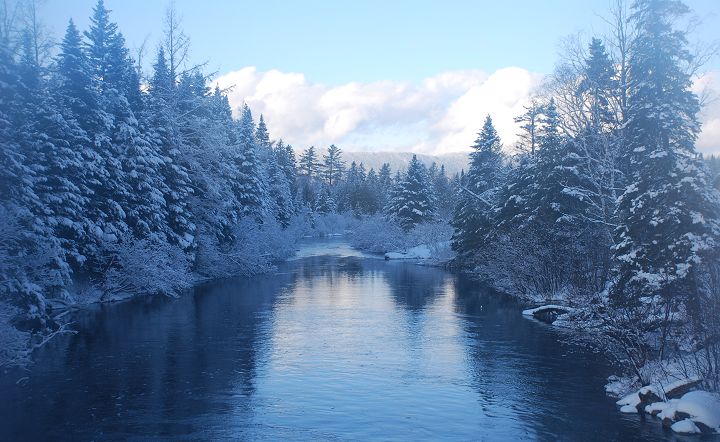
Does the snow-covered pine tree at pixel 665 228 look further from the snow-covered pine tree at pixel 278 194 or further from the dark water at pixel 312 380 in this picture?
the snow-covered pine tree at pixel 278 194

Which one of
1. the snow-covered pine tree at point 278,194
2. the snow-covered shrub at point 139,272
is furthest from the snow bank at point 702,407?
the snow-covered pine tree at point 278,194

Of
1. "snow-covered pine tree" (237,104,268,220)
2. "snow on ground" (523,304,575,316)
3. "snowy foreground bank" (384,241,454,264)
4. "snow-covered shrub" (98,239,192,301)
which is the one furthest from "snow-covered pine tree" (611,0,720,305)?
"snow-covered pine tree" (237,104,268,220)

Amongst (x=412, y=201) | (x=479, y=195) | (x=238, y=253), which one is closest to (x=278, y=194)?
(x=412, y=201)

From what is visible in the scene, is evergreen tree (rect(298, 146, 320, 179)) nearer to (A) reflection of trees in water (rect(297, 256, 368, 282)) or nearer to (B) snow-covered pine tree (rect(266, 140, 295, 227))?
(B) snow-covered pine tree (rect(266, 140, 295, 227))

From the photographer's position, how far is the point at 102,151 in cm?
3000

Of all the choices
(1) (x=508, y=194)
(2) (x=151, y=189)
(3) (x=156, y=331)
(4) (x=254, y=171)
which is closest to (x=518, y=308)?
(1) (x=508, y=194)

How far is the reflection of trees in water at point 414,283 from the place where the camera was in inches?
1249

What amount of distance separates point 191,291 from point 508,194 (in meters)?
20.9

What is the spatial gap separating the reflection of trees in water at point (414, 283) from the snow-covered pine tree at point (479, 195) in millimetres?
3152

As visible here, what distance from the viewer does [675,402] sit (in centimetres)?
1237

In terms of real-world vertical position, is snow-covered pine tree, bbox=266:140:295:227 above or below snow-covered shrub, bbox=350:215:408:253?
above

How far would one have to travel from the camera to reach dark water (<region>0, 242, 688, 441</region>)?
483 inches

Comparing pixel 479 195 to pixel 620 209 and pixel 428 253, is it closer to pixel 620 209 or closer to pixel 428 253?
pixel 428 253

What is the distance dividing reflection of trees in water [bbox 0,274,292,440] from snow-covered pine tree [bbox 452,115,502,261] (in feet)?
74.4
